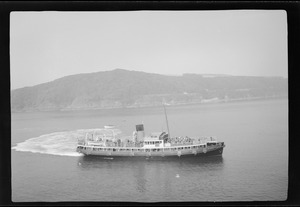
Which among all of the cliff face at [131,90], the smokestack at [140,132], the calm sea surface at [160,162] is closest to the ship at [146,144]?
the smokestack at [140,132]

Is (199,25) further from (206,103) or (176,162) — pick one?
(176,162)

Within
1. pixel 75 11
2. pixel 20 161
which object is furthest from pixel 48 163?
pixel 75 11

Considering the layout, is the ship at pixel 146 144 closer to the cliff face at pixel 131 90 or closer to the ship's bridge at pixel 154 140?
the ship's bridge at pixel 154 140

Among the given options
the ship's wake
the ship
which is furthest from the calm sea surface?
the ship

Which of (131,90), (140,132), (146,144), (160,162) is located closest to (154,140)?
(146,144)

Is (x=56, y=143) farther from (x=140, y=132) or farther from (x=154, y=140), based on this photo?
(x=154, y=140)
